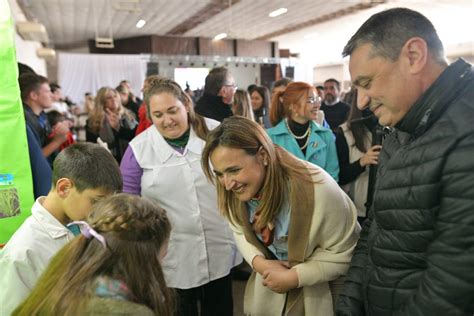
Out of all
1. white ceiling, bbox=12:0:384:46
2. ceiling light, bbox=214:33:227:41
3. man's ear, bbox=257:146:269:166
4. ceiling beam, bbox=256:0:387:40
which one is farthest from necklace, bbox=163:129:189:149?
ceiling light, bbox=214:33:227:41

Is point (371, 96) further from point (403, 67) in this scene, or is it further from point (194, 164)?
point (194, 164)

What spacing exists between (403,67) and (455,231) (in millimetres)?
361

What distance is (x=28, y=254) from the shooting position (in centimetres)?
104

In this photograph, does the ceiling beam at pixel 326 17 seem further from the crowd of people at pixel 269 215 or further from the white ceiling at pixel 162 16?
the crowd of people at pixel 269 215

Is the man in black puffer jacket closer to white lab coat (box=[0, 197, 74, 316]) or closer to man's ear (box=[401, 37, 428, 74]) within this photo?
man's ear (box=[401, 37, 428, 74])

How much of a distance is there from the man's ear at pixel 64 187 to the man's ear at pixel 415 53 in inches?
38.3

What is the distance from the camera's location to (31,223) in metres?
1.10

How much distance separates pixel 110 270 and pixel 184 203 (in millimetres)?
828

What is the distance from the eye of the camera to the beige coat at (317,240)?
1183mm

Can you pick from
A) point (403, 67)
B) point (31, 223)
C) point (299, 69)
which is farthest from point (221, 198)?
point (299, 69)

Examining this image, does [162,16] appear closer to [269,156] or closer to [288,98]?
[288,98]

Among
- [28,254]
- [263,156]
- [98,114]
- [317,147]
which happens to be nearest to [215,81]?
[317,147]

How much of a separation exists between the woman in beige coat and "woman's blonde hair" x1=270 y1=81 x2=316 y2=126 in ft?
3.35

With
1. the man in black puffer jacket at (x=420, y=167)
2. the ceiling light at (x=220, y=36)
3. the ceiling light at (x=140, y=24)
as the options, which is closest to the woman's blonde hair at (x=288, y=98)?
the man in black puffer jacket at (x=420, y=167)
